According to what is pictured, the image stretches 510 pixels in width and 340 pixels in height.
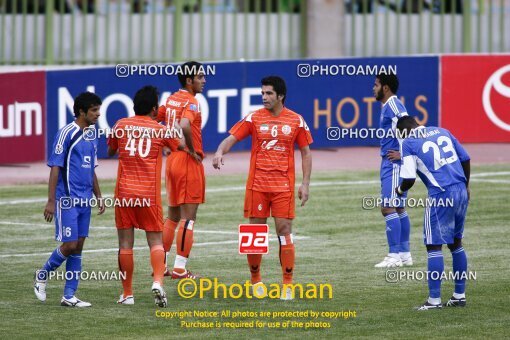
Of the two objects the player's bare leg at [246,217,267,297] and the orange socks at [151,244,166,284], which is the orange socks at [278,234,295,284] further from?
the orange socks at [151,244,166,284]

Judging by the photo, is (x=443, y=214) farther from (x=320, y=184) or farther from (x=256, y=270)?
(x=320, y=184)

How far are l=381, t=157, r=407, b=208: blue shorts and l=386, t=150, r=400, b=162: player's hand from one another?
176mm

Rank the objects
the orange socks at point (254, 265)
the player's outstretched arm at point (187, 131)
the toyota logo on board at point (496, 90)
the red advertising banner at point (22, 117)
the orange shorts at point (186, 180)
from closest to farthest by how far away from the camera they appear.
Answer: the orange socks at point (254, 265)
the player's outstretched arm at point (187, 131)
the orange shorts at point (186, 180)
the red advertising banner at point (22, 117)
the toyota logo on board at point (496, 90)

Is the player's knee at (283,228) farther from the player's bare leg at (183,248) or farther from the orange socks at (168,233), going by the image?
the orange socks at (168,233)

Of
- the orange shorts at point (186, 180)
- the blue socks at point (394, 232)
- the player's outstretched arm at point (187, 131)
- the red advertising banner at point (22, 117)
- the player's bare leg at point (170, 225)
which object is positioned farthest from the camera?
the red advertising banner at point (22, 117)

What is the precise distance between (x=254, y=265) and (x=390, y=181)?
8.49 feet

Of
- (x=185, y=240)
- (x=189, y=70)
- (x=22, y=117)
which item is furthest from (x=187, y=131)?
(x=22, y=117)

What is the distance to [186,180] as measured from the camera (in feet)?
45.9

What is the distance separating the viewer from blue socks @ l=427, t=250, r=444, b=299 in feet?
38.8

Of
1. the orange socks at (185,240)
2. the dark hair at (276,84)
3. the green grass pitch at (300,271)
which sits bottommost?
A: the green grass pitch at (300,271)

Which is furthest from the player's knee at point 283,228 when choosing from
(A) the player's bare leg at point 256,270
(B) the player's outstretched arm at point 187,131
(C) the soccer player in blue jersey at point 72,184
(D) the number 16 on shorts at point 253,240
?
(C) the soccer player in blue jersey at point 72,184

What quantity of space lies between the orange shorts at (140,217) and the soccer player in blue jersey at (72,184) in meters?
0.33

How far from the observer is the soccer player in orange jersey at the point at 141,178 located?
39.4 ft

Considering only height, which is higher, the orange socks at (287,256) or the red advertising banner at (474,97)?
the red advertising banner at (474,97)
